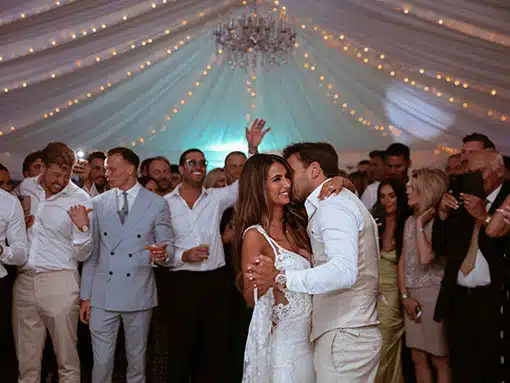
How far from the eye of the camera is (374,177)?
21.5 ft

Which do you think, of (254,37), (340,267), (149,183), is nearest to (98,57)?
(149,183)

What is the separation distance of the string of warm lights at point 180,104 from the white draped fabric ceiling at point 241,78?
0.09 ft

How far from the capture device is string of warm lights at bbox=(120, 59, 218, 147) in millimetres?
8586

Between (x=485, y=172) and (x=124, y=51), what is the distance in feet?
11.1

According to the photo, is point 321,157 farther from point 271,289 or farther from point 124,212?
point 124,212

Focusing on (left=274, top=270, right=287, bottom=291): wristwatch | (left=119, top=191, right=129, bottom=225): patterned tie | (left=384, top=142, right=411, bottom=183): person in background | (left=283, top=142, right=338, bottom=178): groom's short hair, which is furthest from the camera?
(left=384, top=142, right=411, bottom=183): person in background

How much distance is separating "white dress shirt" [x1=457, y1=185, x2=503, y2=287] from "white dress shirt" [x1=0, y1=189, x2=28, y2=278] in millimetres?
2787

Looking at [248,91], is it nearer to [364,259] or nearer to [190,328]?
[190,328]

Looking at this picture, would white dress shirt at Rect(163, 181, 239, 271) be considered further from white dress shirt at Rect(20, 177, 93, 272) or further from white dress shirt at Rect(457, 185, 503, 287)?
white dress shirt at Rect(457, 185, 503, 287)

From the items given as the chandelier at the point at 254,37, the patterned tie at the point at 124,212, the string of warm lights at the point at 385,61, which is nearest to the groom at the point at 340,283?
the patterned tie at the point at 124,212

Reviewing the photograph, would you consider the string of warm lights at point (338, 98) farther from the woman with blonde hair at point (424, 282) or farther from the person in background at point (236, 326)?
the woman with blonde hair at point (424, 282)

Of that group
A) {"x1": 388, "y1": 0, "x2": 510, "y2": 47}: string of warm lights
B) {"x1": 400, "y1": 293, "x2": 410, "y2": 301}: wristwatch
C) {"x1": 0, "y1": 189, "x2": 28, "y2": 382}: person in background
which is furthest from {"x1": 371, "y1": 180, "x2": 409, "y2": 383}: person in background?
{"x1": 0, "y1": 189, "x2": 28, "y2": 382}: person in background

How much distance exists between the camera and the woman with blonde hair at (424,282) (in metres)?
4.31

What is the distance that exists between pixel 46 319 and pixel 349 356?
98.0 inches
